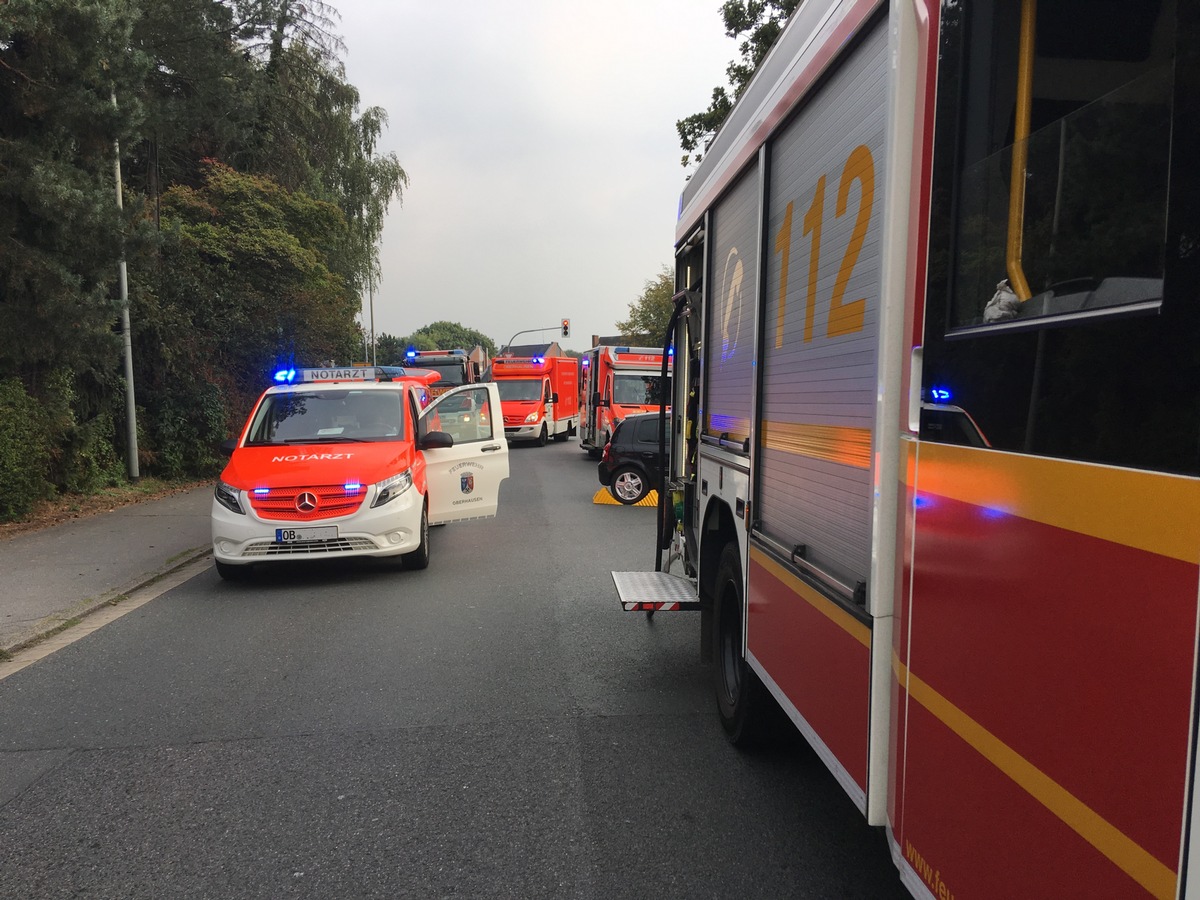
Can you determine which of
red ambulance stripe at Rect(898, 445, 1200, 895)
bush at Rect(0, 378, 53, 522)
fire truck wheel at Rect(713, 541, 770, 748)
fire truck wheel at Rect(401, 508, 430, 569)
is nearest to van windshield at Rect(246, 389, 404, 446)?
fire truck wheel at Rect(401, 508, 430, 569)

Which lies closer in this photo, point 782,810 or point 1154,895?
point 1154,895

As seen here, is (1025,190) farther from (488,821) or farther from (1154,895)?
(488,821)

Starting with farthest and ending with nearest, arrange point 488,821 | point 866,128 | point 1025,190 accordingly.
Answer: point 488,821 → point 866,128 → point 1025,190

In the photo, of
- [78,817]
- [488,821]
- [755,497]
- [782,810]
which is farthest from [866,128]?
[78,817]

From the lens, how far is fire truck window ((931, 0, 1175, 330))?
4.42 feet

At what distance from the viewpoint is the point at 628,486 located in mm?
13766

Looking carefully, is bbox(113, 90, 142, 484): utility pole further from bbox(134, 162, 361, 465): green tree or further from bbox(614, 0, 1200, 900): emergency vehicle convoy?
bbox(614, 0, 1200, 900): emergency vehicle convoy

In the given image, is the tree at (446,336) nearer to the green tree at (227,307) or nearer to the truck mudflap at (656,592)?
the green tree at (227,307)

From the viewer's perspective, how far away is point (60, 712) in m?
4.70

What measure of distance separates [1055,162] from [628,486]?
1222 cm

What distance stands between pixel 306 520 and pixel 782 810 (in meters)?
5.25

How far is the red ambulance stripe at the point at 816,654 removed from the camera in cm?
236

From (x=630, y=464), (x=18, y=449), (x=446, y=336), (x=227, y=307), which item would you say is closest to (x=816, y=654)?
(x=630, y=464)

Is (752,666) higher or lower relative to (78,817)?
higher
